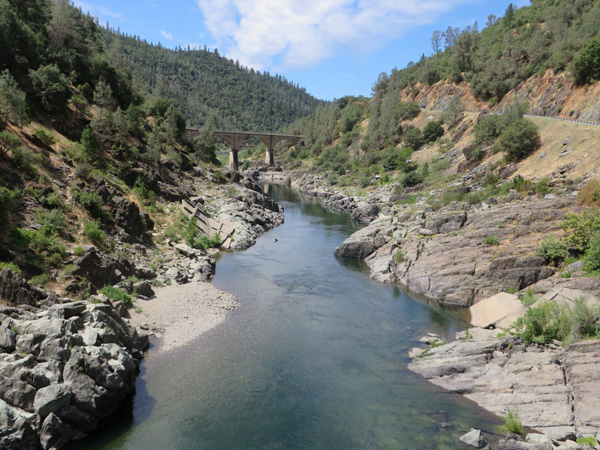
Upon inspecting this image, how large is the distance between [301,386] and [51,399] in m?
10.1

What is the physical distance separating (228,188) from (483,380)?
4739 cm

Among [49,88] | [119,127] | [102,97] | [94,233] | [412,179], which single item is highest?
[102,97]

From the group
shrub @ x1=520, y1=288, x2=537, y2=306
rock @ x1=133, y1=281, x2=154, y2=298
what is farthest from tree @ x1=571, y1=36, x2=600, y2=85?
rock @ x1=133, y1=281, x2=154, y2=298

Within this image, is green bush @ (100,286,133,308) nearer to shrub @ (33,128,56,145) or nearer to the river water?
the river water

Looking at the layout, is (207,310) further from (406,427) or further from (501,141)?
(501,141)

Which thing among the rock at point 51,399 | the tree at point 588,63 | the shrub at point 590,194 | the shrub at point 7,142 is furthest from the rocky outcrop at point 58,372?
the tree at point 588,63

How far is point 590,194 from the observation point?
28.8 metres

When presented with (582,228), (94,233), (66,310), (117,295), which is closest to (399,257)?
(582,228)

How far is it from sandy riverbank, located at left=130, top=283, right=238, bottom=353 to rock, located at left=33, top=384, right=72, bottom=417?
634cm

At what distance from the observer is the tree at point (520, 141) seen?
45.3m

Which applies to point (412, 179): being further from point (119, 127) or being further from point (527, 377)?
point (527, 377)

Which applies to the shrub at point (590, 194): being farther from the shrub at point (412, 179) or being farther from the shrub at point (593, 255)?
the shrub at point (412, 179)

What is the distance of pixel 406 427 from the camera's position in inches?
610

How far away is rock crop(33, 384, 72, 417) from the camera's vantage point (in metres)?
13.1
